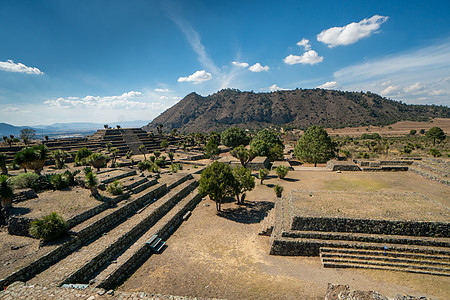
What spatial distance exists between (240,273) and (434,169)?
100 feet

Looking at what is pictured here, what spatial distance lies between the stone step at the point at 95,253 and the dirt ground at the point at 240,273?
212 centimetres

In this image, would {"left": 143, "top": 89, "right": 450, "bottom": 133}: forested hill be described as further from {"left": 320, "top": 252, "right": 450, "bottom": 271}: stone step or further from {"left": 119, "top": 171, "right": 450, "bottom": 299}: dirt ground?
{"left": 119, "top": 171, "right": 450, "bottom": 299}: dirt ground

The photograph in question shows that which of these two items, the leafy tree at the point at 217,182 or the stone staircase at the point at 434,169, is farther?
the stone staircase at the point at 434,169

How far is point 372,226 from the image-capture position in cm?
1217

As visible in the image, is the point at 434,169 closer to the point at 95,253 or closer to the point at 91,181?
the point at 95,253

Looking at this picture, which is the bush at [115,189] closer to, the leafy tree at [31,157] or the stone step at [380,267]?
the leafy tree at [31,157]

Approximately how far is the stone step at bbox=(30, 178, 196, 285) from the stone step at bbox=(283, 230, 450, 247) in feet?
36.0

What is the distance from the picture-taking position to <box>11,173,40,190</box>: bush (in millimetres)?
15926

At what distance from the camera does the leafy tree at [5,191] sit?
495 inches

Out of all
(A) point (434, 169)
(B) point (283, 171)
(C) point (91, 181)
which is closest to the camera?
(C) point (91, 181)

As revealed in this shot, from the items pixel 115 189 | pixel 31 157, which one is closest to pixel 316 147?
pixel 115 189

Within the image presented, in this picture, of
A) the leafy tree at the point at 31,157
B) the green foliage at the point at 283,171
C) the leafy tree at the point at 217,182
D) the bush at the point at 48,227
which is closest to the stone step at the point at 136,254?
the leafy tree at the point at 217,182

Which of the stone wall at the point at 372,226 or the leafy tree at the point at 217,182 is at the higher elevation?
the leafy tree at the point at 217,182

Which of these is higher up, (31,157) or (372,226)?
(31,157)
